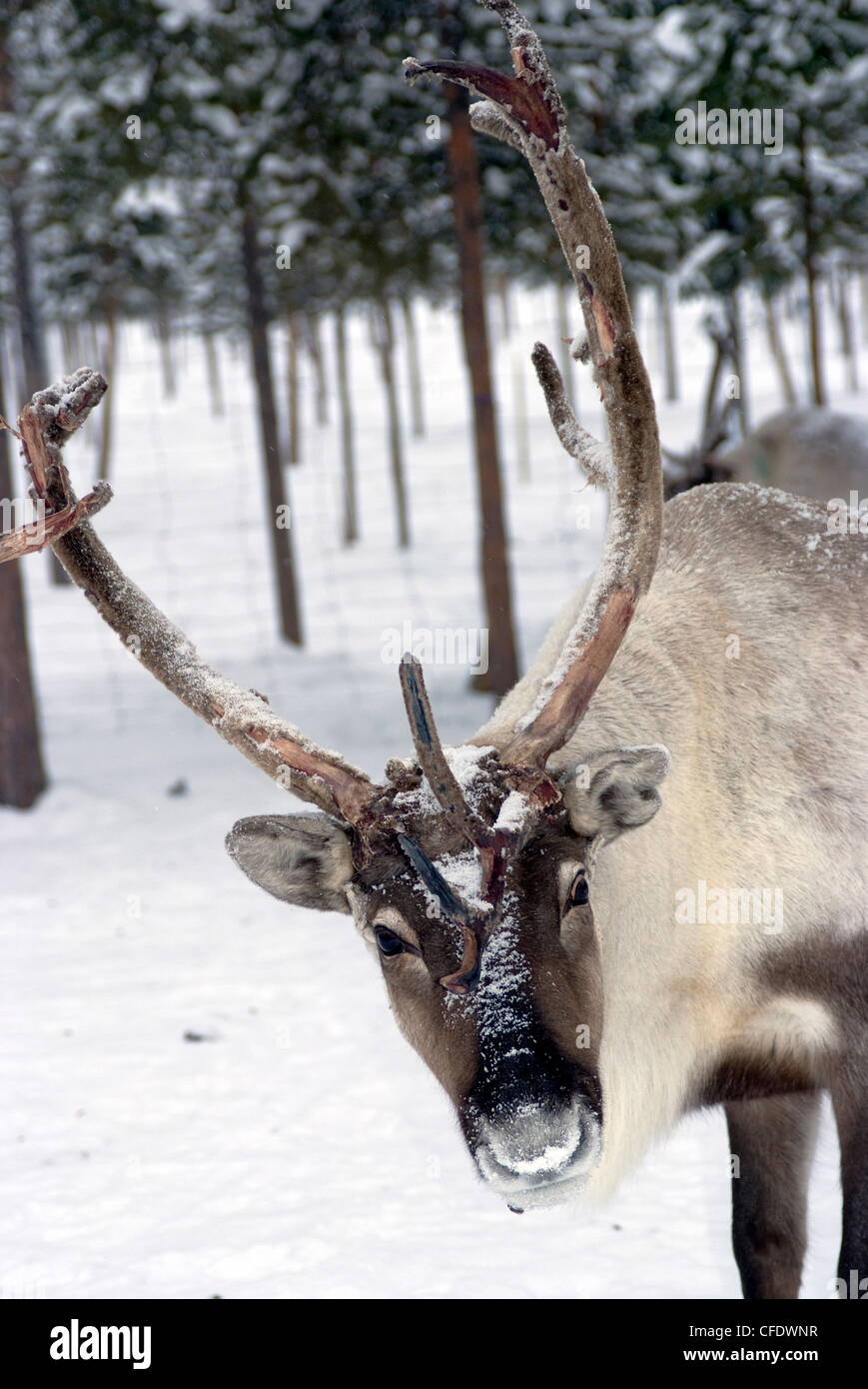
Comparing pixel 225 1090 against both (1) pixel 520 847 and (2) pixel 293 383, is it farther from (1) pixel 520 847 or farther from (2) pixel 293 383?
(2) pixel 293 383

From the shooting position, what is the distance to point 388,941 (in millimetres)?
2332

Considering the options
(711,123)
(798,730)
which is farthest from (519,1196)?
(711,123)

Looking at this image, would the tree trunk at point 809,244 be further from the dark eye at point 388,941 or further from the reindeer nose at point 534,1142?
the reindeer nose at point 534,1142

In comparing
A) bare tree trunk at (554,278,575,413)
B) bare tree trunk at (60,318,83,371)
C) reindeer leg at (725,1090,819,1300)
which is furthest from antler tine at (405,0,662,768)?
bare tree trunk at (60,318,83,371)

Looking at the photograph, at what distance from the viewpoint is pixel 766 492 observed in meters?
3.63

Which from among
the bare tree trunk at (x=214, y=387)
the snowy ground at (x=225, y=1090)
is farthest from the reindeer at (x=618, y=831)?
the bare tree trunk at (x=214, y=387)

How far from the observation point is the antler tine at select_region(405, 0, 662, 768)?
7.85ft

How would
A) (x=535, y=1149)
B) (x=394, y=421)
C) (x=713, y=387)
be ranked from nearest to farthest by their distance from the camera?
1. (x=535, y=1149)
2. (x=713, y=387)
3. (x=394, y=421)

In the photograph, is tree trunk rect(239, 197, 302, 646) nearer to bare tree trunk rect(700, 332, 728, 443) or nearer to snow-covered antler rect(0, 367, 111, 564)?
bare tree trunk rect(700, 332, 728, 443)

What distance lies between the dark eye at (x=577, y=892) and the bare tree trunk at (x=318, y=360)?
771 inches

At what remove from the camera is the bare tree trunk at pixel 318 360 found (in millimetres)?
25155

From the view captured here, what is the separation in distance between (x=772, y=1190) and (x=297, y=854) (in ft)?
5.61

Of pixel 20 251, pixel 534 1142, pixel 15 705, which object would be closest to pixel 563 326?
pixel 20 251
